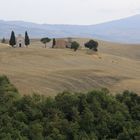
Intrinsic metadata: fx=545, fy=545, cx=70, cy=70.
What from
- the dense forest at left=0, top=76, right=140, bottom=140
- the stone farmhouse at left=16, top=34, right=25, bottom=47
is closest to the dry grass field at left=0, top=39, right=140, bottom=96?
the stone farmhouse at left=16, top=34, right=25, bottom=47

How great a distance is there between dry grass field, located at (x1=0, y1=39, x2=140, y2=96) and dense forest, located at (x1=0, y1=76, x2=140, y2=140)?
20.4m

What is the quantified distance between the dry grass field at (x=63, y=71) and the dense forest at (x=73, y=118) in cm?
2036

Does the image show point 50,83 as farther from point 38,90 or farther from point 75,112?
point 75,112

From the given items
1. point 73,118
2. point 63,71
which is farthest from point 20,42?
point 73,118

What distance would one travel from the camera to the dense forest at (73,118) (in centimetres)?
2017

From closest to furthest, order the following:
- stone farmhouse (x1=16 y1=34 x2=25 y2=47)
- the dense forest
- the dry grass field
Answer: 1. the dense forest
2. the dry grass field
3. stone farmhouse (x1=16 y1=34 x2=25 y2=47)

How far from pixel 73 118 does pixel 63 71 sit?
40.8m

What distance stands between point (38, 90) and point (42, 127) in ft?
81.0

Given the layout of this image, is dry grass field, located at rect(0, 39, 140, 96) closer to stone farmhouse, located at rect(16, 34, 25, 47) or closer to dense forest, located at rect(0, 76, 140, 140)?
stone farmhouse, located at rect(16, 34, 25, 47)

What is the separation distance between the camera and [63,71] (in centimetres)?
6203

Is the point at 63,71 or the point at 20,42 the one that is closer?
the point at 63,71

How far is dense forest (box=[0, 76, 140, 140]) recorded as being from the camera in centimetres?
2017

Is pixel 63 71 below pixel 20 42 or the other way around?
the other way around

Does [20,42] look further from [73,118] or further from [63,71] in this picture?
[73,118]
